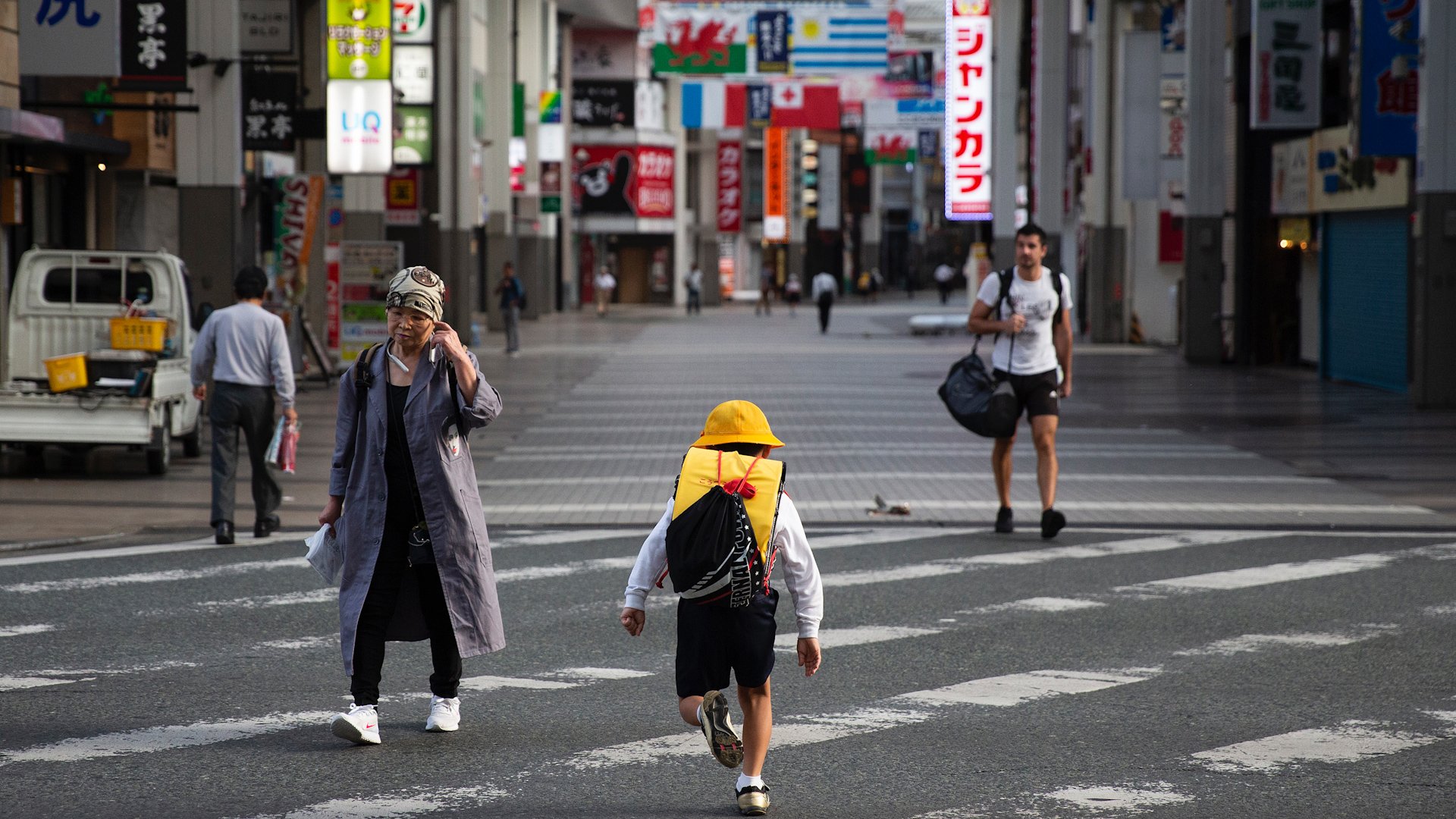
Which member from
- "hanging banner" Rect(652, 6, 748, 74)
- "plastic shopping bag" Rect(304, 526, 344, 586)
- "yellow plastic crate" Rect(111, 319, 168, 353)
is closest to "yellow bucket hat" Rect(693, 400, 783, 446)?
"plastic shopping bag" Rect(304, 526, 344, 586)

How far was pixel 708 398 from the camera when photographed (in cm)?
2422

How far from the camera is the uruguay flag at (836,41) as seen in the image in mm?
69125

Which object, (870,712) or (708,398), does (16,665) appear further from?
(708,398)

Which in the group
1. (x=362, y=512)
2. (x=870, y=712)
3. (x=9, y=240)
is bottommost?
(x=870, y=712)

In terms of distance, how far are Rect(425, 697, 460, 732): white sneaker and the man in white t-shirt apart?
6058 mm

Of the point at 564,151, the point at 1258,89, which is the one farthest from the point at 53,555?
the point at 564,151

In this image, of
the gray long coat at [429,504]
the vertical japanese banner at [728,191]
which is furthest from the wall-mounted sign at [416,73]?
the vertical japanese banner at [728,191]

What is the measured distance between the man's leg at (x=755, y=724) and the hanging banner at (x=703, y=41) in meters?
60.0

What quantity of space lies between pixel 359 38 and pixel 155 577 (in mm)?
18365

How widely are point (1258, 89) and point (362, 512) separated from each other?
22420mm

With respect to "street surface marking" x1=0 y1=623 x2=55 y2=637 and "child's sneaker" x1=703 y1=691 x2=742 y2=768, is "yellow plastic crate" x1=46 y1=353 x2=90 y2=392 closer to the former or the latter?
"street surface marking" x1=0 y1=623 x2=55 y2=637

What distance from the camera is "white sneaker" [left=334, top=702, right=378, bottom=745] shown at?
252 inches

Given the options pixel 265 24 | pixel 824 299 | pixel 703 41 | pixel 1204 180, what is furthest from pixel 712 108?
pixel 265 24

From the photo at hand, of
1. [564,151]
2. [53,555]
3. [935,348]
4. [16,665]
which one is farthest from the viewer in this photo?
[564,151]
